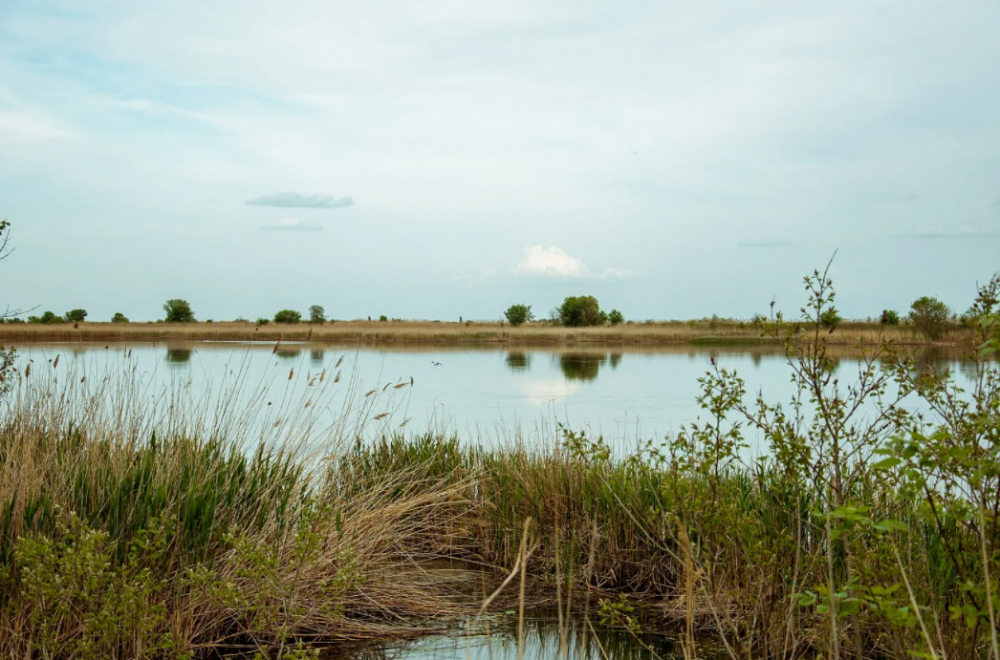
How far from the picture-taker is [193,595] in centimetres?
429

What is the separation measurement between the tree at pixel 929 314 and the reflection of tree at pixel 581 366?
14559 mm

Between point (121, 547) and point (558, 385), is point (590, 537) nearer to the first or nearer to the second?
point (121, 547)

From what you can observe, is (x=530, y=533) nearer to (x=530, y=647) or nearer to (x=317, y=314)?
(x=530, y=647)

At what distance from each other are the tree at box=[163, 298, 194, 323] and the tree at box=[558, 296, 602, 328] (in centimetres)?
3207

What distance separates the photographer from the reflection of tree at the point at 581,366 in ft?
99.5

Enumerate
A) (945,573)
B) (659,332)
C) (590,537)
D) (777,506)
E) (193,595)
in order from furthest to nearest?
(659,332) < (590,537) < (777,506) < (945,573) < (193,595)

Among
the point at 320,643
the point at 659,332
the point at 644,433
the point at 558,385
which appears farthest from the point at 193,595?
the point at 659,332

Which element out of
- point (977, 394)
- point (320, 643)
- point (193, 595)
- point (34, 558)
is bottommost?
point (320, 643)

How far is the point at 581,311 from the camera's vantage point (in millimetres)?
65562

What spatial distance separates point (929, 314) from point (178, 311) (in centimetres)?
5643

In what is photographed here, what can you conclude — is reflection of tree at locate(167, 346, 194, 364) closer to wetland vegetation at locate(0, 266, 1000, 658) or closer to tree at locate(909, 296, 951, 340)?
wetland vegetation at locate(0, 266, 1000, 658)

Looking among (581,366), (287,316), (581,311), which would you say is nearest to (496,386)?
(581,366)

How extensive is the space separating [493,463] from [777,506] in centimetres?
292

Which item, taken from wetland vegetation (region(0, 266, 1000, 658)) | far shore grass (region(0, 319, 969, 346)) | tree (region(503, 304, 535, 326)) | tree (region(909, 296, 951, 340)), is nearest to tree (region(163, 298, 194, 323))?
far shore grass (region(0, 319, 969, 346))
